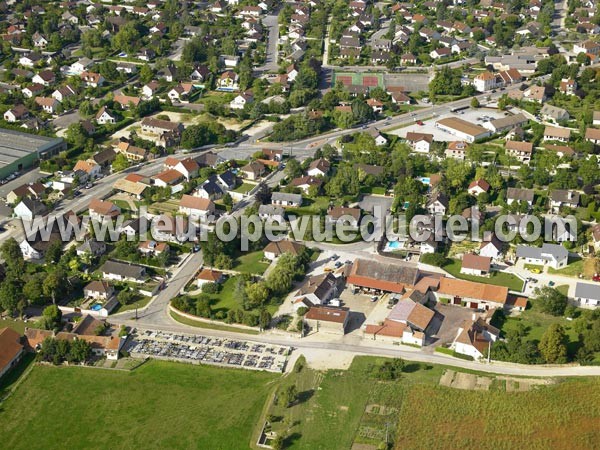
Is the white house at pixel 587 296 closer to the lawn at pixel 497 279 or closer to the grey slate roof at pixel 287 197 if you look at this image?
the lawn at pixel 497 279

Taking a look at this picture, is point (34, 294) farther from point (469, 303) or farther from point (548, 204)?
point (548, 204)

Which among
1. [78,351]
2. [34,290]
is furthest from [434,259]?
[34,290]

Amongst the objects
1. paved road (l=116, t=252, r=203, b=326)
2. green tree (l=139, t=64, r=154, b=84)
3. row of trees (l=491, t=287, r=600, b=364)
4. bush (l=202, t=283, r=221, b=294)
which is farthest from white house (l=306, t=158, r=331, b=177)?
green tree (l=139, t=64, r=154, b=84)

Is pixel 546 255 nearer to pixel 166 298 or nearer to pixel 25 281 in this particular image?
pixel 166 298

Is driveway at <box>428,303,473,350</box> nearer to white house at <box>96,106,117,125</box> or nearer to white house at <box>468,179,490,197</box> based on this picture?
white house at <box>468,179,490,197</box>

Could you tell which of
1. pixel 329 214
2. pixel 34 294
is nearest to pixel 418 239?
pixel 329 214

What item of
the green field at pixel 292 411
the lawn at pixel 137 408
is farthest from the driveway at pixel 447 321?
the lawn at pixel 137 408
